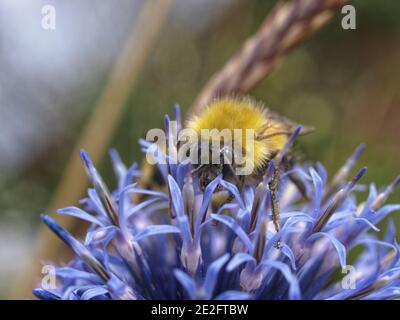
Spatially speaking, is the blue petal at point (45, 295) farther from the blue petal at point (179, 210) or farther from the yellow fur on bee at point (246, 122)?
the yellow fur on bee at point (246, 122)

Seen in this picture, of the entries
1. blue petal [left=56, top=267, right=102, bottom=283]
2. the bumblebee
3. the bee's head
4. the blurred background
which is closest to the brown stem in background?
the bumblebee

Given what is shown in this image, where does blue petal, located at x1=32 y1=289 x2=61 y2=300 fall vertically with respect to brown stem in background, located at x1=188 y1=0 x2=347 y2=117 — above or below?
below

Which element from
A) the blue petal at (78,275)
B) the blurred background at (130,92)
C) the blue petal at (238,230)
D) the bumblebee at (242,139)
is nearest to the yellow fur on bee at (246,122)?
the bumblebee at (242,139)

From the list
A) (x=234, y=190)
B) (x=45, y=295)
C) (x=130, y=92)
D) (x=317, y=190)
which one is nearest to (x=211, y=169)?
(x=234, y=190)

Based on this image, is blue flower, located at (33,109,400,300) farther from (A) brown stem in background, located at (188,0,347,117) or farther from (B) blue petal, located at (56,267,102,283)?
(A) brown stem in background, located at (188,0,347,117)

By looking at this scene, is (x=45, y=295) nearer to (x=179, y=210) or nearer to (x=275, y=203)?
Result: (x=179, y=210)
